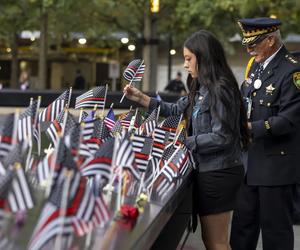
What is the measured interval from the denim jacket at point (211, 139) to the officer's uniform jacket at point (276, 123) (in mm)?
338

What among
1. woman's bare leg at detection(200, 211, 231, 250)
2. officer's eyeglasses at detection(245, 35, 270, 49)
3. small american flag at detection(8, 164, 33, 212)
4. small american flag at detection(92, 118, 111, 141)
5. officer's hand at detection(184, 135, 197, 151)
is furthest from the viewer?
officer's eyeglasses at detection(245, 35, 270, 49)

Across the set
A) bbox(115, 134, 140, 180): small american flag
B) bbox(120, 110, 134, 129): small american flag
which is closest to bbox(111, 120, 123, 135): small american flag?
bbox(120, 110, 134, 129): small american flag

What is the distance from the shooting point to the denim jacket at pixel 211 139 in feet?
14.3

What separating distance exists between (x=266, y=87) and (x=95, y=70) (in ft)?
135

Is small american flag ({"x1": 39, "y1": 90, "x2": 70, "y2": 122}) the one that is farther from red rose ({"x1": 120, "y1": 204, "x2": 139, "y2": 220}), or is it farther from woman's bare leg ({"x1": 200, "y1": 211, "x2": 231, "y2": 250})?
red rose ({"x1": 120, "y1": 204, "x2": 139, "y2": 220})

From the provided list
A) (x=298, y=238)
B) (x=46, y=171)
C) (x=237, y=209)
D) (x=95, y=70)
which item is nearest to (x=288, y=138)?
(x=237, y=209)

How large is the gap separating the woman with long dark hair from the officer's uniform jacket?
0.28 m

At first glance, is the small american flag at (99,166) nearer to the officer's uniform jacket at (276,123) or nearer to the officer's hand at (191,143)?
the officer's hand at (191,143)

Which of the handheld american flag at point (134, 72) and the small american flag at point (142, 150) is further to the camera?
the handheld american flag at point (134, 72)

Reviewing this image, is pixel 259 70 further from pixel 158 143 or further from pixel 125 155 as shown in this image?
pixel 125 155

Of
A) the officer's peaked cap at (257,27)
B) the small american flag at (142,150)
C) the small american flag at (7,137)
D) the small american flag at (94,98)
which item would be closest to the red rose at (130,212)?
the small american flag at (142,150)

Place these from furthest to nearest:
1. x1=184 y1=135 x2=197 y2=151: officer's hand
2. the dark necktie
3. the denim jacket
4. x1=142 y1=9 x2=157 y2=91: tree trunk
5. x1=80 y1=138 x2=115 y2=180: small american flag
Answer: x1=142 y1=9 x2=157 y2=91: tree trunk → the dark necktie → x1=184 y1=135 x2=197 y2=151: officer's hand → the denim jacket → x1=80 y1=138 x2=115 y2=180: small american flag

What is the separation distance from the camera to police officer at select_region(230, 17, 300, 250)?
4.78m

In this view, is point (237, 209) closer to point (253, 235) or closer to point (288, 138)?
point (253, 235)
